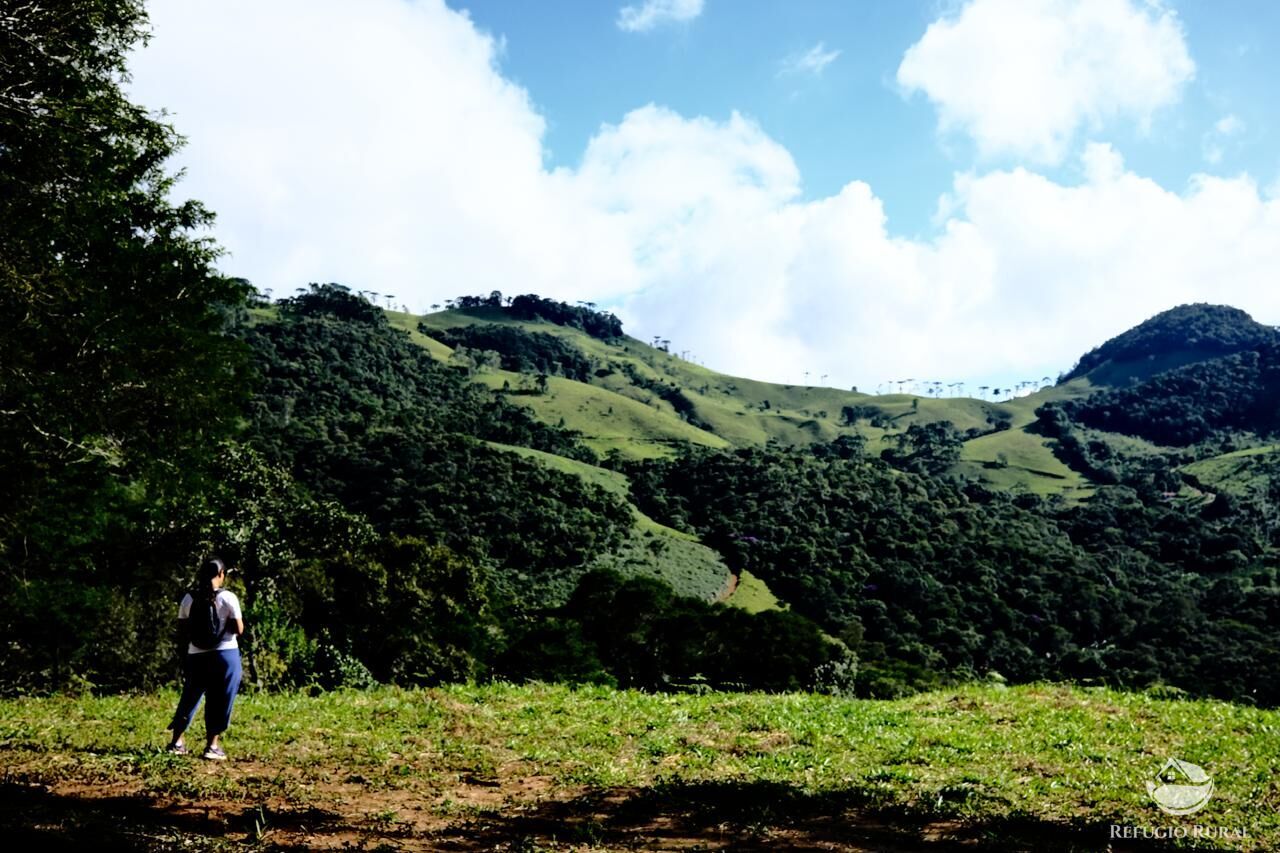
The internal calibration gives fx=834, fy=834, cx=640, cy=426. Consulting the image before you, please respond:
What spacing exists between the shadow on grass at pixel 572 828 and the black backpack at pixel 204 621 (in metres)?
1.85

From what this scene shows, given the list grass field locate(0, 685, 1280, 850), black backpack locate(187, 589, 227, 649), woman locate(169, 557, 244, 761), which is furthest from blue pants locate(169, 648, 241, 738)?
grass field locate(0, 685, 1280, 850)

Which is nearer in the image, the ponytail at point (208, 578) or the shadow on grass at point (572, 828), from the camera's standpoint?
the shadow on grass at point (572, 828)

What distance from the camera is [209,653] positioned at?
9414mm

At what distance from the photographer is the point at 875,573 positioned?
12838cm

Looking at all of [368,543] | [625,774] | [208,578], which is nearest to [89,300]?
[208,578]

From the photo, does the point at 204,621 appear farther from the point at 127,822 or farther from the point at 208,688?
the point at 127,822

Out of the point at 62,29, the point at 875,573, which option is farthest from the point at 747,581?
the point at 62,29

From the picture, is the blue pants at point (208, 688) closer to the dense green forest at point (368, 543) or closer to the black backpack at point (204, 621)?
the black backpack at point (204, 621)

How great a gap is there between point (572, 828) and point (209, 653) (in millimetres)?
4758

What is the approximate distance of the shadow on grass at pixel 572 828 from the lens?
22.4 ft

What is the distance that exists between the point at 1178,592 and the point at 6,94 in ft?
525

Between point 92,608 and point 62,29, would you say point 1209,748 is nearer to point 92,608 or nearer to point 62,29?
point 62,29

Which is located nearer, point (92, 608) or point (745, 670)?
point (92, 608)

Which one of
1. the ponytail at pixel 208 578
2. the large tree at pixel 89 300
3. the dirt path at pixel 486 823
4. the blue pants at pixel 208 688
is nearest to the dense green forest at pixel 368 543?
the large tree at pixel 89 300
